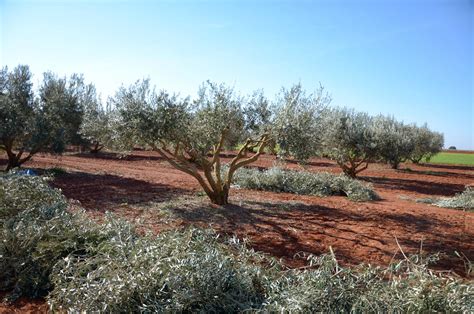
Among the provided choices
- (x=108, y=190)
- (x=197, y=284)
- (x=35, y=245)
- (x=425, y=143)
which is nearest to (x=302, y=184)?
(x=108, y=190)

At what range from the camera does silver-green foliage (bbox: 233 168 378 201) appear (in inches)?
520

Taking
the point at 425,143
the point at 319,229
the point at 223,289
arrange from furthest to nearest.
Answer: the point at 425,143, the point at 319,229, the point at 223,289

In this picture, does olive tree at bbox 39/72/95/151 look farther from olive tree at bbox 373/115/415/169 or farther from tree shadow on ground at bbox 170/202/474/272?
olive tree at bbox 373/115/415/169

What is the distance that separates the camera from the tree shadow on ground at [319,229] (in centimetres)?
648

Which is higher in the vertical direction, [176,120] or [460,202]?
[176,120]

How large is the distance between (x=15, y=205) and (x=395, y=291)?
17.3ft

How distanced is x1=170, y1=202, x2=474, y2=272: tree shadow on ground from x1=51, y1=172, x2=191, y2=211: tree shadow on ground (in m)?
1.64

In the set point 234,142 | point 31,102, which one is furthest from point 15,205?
point 31,102

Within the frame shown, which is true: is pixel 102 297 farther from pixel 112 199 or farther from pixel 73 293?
pixel 112 199

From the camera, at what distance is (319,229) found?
7906 millimetres

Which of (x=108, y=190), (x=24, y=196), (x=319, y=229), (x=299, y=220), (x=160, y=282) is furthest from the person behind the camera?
(x=108, y=190)

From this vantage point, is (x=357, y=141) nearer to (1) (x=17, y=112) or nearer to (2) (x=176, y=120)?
(2) (x=176, y=120)

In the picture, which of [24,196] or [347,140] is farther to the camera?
[347,140]

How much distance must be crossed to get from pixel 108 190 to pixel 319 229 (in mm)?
6445
